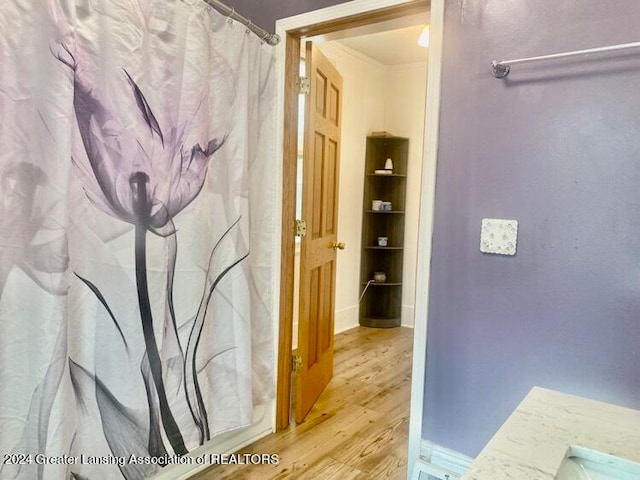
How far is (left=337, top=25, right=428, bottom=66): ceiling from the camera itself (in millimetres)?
3545

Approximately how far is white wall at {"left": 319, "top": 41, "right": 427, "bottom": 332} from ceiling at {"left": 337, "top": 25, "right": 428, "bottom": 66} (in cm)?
7

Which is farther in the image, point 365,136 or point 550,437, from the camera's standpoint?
point 365,136

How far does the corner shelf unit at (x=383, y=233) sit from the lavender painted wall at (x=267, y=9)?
2208 mm

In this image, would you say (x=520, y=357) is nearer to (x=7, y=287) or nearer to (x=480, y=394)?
(x=480, y=394)

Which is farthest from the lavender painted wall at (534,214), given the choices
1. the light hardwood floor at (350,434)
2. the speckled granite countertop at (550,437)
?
the light hardwood floor at (350,434)

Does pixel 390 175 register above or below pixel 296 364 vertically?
above

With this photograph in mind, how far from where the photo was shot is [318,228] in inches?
103

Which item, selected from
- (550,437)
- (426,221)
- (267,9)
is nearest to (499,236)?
(426,221)

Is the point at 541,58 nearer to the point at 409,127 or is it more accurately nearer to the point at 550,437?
the point at 550,437

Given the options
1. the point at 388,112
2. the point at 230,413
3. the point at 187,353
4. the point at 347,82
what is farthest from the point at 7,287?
the point at 388,112

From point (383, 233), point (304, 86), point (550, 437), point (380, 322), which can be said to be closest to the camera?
point (550, 437)

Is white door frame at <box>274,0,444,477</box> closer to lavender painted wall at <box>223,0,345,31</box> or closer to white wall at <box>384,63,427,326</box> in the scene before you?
lavender painted wall at <box>223,0,345,31</box>

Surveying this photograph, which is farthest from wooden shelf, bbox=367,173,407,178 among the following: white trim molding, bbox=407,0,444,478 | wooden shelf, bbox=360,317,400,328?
white trim molding, bbox=407,0,444,478

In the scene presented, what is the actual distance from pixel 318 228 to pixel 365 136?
6.47 ft
